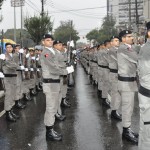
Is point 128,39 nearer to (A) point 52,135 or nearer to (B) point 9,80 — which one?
(A) point 52,135

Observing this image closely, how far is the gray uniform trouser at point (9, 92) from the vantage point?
25.7ft

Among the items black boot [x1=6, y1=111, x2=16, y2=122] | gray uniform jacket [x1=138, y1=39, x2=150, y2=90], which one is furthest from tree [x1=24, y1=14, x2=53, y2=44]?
gray uniform jacket [x1=138, y1=39, x2=150, y2=90]

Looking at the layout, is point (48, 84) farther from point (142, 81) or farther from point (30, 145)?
point (142, 81)

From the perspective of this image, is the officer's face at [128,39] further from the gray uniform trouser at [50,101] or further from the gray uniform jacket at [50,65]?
the gray uniform trouser at [50,101]

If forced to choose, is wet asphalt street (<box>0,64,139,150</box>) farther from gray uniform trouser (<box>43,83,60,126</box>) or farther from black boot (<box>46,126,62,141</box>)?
gray uniform trouser (<box>43,83,60,126</box>)

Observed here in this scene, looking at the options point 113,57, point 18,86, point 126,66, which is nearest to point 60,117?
point 113,57

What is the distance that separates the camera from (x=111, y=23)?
342 ft

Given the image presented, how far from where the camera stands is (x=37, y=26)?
29.0m

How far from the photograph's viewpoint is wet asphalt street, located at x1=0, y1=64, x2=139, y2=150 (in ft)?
18.9

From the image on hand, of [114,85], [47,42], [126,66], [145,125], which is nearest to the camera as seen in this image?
[145,125]

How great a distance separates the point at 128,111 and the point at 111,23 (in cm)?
10005

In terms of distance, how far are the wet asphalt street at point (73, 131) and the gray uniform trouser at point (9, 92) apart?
0.38 metres

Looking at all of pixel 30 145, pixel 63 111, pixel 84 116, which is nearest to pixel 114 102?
pixel 84 116

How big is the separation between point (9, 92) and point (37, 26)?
21.6 metres
